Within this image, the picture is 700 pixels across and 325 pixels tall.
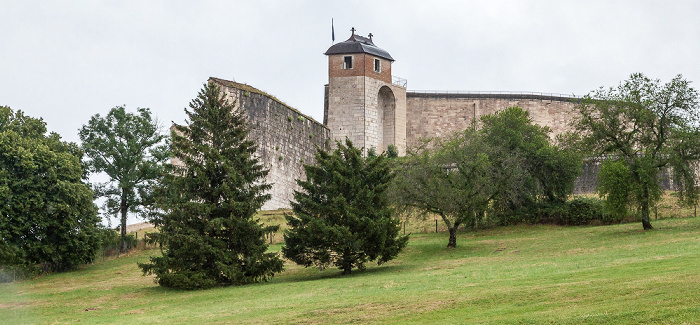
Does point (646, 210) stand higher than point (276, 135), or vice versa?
point (276, 135)

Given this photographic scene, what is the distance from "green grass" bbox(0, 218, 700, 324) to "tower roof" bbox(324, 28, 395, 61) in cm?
2633

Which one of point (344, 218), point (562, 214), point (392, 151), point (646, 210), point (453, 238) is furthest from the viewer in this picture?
point (392, 151)

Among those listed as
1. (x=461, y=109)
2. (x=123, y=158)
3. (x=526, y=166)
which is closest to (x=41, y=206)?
(x=123, y=158)

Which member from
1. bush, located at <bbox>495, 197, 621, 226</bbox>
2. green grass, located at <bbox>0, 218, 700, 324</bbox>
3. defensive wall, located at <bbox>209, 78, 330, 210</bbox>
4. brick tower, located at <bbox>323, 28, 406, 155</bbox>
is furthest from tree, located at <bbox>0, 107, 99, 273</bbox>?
brick tower, located at <bbox>323, 28, 406, 155</bbox>

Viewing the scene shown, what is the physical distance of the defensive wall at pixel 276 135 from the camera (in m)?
51.3

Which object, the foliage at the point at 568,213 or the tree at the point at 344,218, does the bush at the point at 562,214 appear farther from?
the tree at the point at 344,218

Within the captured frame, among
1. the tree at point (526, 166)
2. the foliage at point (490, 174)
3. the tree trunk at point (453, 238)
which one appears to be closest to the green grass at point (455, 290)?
the tree trunk at point (453, 238)

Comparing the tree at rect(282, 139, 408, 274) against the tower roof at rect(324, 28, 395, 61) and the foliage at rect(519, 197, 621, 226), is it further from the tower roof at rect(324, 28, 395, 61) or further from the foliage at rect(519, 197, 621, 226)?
the tower roof at rect(324, 28, 395, 61)

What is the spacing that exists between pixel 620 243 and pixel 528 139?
17.1 metres

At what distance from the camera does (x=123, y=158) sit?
46.0 m

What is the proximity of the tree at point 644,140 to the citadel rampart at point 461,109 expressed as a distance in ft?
118

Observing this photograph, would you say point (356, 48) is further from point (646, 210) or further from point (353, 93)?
point (646, 210)

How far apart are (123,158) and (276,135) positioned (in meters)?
11.3

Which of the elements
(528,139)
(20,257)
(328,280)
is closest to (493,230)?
(528,139)
